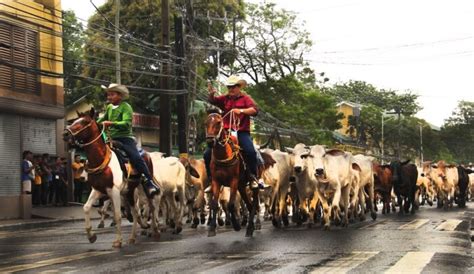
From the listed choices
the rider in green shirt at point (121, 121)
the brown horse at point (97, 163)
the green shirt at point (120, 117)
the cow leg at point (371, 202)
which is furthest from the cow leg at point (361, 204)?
the brown horse at point (97, 163)

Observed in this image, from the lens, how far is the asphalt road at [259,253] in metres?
9.60

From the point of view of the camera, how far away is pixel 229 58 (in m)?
50.3

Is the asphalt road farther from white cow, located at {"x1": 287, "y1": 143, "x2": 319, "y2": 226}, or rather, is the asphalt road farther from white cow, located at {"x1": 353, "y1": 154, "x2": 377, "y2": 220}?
white cow, located at {"x1": 353, "y1": 154, "x2": 377, "y2": 220}

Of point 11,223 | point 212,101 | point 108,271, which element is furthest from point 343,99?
point 108,271

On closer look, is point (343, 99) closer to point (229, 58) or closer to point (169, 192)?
point (229, 58)

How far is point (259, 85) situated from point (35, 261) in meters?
46.0

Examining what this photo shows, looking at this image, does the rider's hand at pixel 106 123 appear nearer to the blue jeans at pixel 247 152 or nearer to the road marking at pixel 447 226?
the blue jeans at pixel 247 152

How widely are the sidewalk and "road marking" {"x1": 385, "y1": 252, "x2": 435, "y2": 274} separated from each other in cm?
1379

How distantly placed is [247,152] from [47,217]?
1259 cm

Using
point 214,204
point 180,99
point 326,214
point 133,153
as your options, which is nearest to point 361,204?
point 326,214

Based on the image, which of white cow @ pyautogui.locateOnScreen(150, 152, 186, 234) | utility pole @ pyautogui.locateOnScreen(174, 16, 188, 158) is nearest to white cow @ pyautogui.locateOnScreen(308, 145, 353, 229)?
white cow @ pyautogui.locateOnScreen(150, 152, 186, 234)

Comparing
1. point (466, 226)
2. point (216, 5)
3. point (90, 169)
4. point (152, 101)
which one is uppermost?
point (216, 5)

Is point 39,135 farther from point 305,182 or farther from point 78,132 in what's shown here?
point 78,132

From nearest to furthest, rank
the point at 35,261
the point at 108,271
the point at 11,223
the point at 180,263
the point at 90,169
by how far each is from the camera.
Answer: the point at 108,271
the point at 180,263
the point at 35,261
the point at 90,169
the point at 11,223
